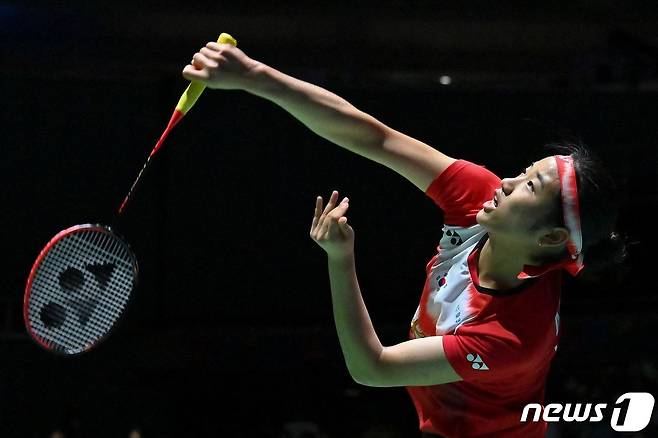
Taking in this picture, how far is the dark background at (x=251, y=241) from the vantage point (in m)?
4.57

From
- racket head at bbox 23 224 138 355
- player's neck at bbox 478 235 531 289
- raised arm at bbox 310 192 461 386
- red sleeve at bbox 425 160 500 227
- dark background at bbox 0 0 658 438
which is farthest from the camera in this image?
dark background at bbox 0 0 658 438

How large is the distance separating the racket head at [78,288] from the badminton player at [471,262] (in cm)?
77

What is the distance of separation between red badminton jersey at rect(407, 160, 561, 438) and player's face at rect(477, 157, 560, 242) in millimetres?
117

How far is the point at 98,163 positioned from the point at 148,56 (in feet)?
7.78

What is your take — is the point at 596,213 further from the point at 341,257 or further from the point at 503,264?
the point at 341,257

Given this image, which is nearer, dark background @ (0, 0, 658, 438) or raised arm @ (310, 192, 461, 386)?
raised arm @ (310, 192, 461, 386)

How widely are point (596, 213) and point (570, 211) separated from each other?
2.3 inches

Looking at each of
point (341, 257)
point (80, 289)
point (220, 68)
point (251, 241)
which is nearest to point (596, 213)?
point (341, 257)

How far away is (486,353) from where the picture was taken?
2.21m

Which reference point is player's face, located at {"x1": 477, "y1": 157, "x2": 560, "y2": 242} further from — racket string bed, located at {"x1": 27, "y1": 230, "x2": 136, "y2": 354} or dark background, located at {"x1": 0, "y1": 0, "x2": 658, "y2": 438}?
dark background, located at {"x1": 0, "y1": 0, "x2": 658, "y2": 438}

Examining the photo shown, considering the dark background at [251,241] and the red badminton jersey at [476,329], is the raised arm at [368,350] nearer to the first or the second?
the red badminton jersey at [476,329]

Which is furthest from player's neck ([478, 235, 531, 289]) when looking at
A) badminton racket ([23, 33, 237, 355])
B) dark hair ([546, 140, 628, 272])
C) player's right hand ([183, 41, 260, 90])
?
badminton racket ([23, 33, 237, 355])

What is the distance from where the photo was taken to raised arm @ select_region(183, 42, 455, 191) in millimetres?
2105

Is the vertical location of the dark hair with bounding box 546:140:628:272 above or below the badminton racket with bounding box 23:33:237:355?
above
